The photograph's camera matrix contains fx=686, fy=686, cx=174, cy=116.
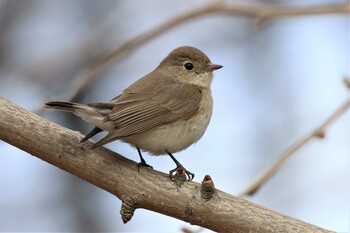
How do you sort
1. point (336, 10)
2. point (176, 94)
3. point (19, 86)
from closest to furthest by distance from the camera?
1. point (336, 10)
2. point (176, 94)
3. point (19, 86)

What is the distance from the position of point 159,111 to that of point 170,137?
19 cm

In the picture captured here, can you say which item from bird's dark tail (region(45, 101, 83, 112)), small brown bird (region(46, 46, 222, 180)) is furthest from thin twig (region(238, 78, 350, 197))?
bird's dark tail (region(45, 101, 83, 112))

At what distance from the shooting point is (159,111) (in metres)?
4.53

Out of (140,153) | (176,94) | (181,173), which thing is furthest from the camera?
(176,94)

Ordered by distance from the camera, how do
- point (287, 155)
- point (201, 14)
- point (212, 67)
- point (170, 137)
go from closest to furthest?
point (287, 155), point (201, 14), point (170, 137), point (212, 67)

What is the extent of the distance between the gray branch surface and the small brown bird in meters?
0.12

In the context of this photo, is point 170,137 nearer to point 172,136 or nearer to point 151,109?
point 172,136

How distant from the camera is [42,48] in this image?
8.01 m

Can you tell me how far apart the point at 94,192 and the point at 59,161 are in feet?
14.6

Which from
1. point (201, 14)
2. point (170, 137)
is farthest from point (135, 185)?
point (201, 14)

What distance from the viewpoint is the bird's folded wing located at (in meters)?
4.20

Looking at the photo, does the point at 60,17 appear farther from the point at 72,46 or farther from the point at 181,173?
the point at 181,173

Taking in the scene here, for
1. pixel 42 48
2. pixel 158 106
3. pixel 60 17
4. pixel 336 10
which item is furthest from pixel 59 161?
pixel 60 17

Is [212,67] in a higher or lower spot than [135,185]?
higher
